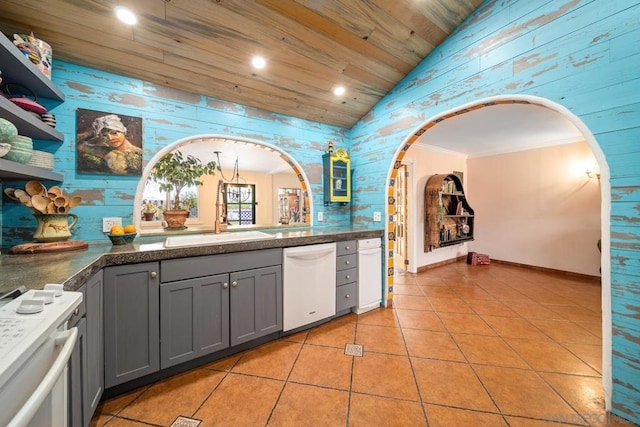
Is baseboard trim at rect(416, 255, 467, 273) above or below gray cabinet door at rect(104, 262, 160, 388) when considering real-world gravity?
below

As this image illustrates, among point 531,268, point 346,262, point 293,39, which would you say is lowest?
point 531,268

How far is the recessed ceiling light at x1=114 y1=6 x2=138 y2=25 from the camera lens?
4.81 ft

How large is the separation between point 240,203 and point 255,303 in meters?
1.42

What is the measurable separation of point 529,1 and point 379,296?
2.83 metres

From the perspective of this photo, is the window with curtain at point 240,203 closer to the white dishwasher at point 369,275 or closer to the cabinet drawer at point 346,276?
the cabinet drawer at point 346,276

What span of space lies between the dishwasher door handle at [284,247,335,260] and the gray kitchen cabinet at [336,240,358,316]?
193mm

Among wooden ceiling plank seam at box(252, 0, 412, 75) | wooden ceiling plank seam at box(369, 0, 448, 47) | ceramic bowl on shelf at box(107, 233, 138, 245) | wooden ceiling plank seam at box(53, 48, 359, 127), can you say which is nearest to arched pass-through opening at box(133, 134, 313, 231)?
ceramic bowl on shelf at box(107, 233, 138, 245)

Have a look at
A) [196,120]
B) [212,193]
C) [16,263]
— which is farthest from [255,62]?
[16,263]

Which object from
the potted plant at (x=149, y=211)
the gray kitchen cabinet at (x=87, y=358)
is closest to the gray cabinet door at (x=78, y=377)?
the gray kitchen cabinet at (x=87, y=358)

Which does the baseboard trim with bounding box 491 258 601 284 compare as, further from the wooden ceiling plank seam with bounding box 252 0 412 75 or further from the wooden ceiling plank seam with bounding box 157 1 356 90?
the wooden ceiling plank seam with bounding box 157 1 356 90

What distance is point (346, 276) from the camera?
2.43 meters

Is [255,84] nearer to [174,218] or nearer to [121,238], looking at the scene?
[174,218]

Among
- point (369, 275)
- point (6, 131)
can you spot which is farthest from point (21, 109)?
point (369, 275)

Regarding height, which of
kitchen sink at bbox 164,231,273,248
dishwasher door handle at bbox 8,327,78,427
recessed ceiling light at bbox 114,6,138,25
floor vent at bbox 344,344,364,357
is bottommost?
floor vent at bbox 344,344,364,357
